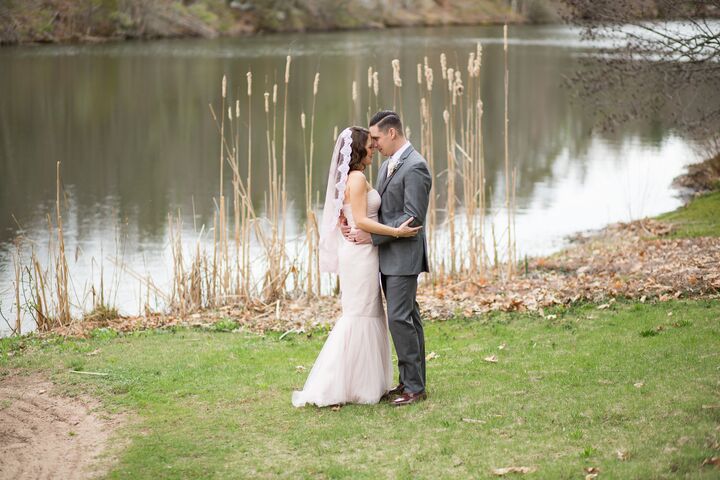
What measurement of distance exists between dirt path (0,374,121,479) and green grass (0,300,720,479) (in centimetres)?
21

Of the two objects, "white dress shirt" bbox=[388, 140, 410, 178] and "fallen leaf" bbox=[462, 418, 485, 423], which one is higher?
"white dress shirt" bbox=[388, 140, 410, 178]

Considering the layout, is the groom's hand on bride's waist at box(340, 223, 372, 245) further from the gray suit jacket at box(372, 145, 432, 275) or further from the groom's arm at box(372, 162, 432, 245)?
the groom's arm at box(372, 162, 432, 245)

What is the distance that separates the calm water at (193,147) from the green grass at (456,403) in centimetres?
356

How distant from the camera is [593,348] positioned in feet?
26.1

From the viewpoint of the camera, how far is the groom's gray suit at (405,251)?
6426mm

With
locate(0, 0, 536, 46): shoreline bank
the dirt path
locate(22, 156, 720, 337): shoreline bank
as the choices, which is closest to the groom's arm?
the dirt path

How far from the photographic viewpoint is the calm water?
56.0 feet

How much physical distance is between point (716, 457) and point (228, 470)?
287 cm

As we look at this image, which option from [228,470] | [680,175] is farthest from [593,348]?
[680,175]

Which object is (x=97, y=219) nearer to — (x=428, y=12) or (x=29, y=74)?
(x=29, y=74)

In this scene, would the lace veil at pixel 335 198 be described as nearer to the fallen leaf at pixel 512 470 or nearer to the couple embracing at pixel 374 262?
the couple embracing at pixel 374 262

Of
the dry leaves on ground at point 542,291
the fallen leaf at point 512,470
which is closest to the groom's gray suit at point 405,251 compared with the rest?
the fallen leaf at point 512,470

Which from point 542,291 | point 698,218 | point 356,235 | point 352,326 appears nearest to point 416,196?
point 356,235

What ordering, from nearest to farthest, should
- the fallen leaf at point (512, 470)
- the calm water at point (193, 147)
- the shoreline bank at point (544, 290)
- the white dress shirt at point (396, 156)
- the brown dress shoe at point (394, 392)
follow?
the fallen leaf at point (512, 470) → the white dress shirt at point (396, 156) → the brown dress shoe at point (394, 392) → the shoreline bank at point (544, 290) → the calm water at point (193, 147)
